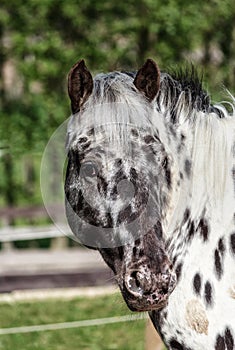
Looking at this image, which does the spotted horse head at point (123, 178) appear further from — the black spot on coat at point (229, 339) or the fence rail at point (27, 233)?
the fence rail at point (27, 233)

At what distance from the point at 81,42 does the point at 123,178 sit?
7.12m

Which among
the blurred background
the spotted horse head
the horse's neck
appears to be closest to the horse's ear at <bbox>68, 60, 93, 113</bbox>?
the spotted horse head

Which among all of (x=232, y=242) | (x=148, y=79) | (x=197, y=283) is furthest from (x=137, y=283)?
(x=148, y=79)

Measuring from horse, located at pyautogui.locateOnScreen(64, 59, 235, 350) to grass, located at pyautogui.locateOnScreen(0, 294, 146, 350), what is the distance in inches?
112

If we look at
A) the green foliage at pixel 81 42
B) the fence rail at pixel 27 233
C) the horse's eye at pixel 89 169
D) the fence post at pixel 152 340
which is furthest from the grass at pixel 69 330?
the horse's eye at pixel 89 169

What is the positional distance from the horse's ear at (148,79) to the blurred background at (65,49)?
6313 mm

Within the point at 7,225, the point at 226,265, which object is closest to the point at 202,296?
the point at 226,265

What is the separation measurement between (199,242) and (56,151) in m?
1.10

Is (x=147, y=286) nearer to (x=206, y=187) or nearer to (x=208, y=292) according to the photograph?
(x=208, y=292)

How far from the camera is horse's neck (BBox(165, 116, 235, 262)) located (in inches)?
143

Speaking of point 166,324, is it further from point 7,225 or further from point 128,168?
point 7,225

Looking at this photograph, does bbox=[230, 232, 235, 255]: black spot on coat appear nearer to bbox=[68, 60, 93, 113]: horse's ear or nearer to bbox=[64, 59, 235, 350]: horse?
bbox=[64, 59, 235, 350]: horse

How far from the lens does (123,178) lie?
136 inches

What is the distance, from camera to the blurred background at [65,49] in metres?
10.2
